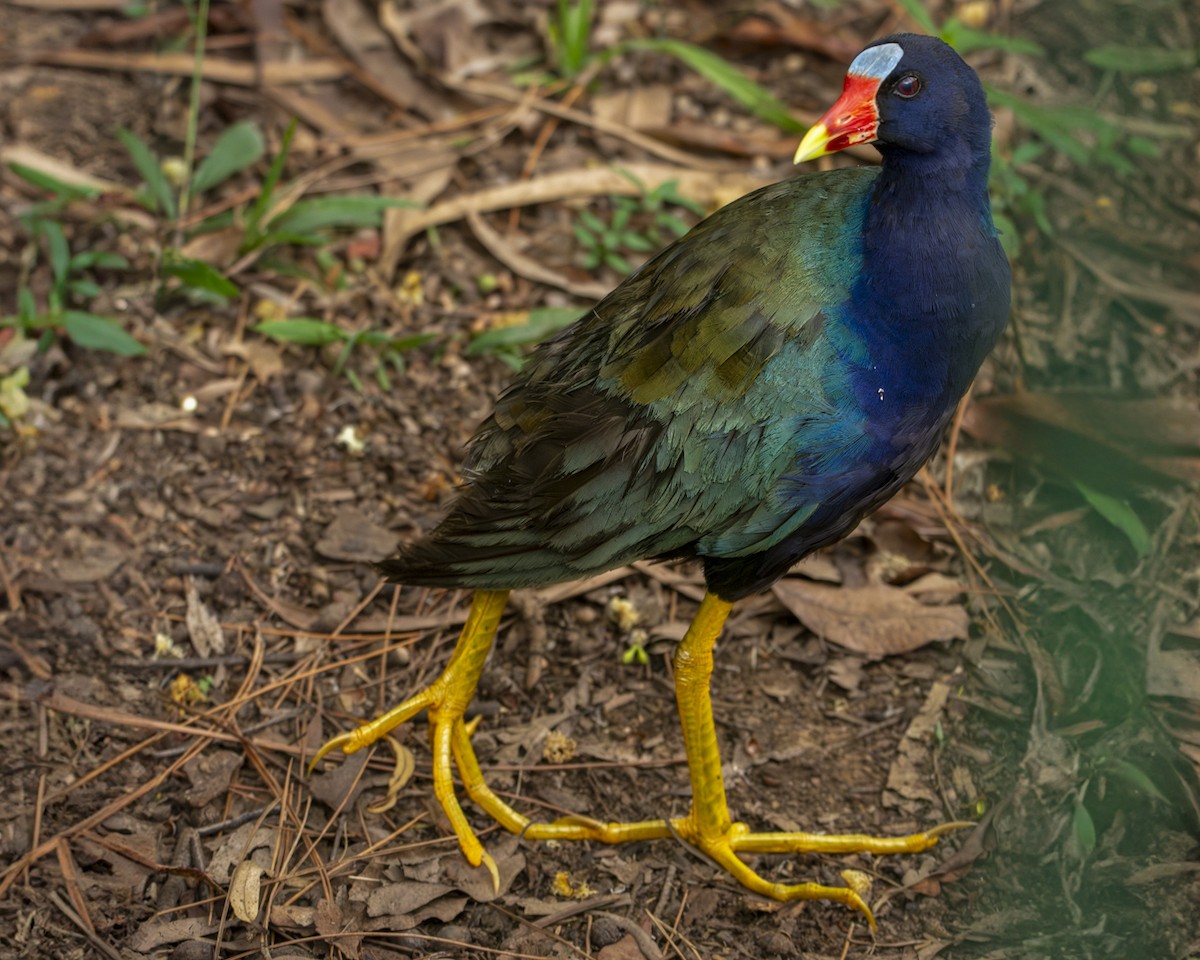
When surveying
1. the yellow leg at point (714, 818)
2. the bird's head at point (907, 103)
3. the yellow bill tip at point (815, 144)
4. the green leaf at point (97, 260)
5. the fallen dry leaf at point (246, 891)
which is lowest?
the fallen dry leaf at point (246, 891)

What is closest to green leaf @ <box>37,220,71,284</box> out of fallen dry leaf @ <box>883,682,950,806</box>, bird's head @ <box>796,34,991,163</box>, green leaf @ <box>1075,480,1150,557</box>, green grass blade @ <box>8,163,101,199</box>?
green grass blade @ <box>8,163,101,199</box>

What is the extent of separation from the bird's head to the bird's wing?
202mm

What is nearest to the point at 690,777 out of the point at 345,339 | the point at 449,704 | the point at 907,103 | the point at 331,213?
the point at 449,704

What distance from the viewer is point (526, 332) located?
437cm

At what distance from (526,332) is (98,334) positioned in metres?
1.34

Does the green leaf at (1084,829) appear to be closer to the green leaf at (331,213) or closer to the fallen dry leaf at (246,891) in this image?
the fallen dry leaf at (246,891)

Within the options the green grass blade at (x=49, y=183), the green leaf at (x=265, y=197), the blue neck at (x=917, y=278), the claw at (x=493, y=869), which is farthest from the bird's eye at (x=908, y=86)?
the green grass blade at (x=49, y=183)

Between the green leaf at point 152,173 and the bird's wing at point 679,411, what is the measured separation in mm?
1995

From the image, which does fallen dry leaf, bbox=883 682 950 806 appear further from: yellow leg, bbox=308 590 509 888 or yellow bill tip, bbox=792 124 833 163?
yellow bill tip, bbox=792 124 833 163

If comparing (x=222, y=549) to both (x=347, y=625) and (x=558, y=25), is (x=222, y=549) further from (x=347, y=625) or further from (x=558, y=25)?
(x=558, y=25)

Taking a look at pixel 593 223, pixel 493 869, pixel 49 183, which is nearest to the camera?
pixel 493 869

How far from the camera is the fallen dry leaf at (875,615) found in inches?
150

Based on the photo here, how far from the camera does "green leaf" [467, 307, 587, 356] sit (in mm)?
4367

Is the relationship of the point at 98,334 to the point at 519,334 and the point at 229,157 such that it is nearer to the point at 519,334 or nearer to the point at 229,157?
the point at 229,157
